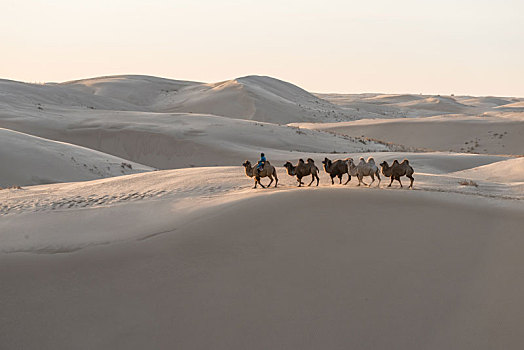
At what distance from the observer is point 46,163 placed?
17750 millimetres

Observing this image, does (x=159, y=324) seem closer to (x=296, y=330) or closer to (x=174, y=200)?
(x=296, y=330)

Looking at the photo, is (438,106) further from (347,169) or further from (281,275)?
(281,275)

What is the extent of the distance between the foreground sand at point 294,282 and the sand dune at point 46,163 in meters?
10.8

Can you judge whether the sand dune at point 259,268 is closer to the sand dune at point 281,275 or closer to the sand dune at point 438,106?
the sand dune at point 281,275

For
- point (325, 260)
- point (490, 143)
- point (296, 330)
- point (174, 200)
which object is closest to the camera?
point (296, 330)

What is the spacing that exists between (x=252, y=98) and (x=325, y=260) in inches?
2112

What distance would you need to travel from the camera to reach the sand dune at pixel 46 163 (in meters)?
16.8

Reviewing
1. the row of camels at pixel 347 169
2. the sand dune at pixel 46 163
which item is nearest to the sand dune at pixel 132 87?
the sand dune at pixel 46 163

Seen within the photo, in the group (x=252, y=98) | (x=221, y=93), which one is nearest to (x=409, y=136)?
(x=252, y=98)

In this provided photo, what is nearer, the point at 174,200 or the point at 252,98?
the point at 174,200

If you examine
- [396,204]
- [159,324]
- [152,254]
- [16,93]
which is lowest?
[159,324]

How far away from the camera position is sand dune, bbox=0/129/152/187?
1675 cm

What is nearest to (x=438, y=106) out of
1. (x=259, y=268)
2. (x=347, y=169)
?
(x=347, y=169)

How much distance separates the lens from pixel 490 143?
3578 centimetres
